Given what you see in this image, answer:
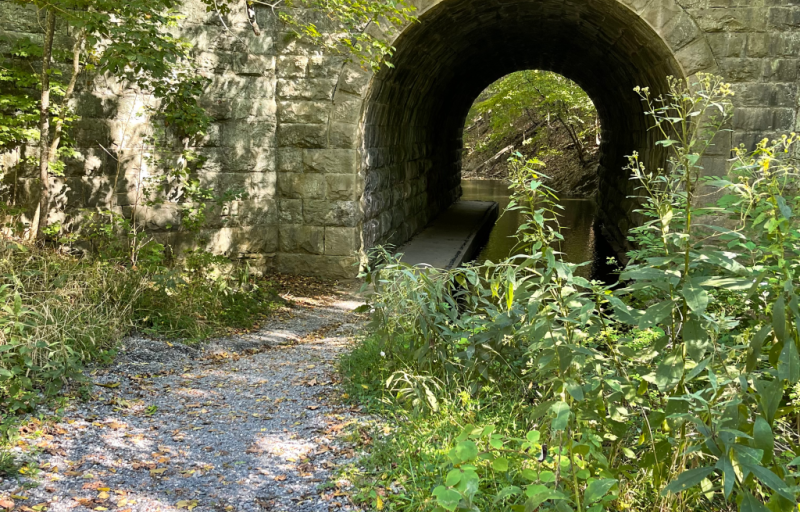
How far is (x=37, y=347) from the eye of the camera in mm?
3943

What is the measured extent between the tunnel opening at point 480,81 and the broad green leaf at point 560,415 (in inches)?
227

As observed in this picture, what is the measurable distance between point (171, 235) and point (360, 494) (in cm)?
499

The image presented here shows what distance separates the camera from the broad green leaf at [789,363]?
2.07 meters

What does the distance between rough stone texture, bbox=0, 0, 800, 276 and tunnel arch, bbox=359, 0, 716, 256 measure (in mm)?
36

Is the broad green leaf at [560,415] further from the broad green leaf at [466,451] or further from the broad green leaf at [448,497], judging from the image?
the broad green leaf at [448,497]

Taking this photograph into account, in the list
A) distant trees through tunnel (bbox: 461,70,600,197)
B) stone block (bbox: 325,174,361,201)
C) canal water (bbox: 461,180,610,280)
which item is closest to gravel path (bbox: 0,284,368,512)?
stone block (bbox: 325,174,361,201)

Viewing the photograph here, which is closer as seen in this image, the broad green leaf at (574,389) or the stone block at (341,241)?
the broad green leaf at (574,389)

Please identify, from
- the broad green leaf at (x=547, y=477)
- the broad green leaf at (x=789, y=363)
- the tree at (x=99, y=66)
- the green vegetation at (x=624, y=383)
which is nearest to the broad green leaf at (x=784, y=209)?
the green vegetation at (x=624, y=383)

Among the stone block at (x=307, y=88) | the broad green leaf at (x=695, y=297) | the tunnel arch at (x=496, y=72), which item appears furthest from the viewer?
the stone block at (x=307, y=88)

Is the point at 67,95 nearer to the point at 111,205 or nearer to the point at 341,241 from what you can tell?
the point at 111,205

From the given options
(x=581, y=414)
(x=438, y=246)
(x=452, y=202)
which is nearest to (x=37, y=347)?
(x=581, y=414)

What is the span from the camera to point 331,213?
7.83 m

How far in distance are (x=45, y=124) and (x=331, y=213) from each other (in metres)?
3.00

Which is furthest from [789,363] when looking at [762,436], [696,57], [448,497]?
[696,57]
